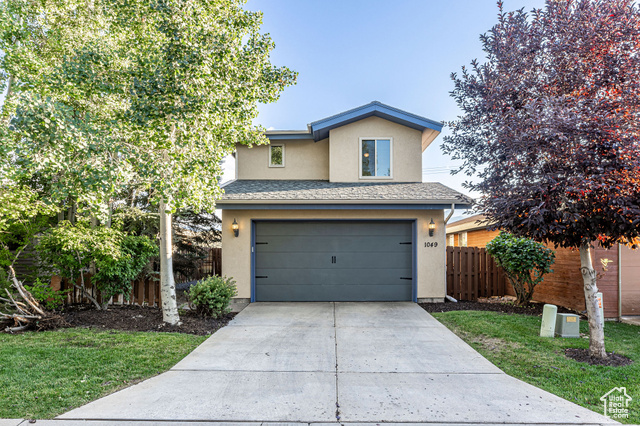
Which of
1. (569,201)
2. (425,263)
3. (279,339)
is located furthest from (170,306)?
(569,201)

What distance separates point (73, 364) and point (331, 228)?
597cm

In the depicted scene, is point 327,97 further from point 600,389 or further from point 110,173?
point 600,389

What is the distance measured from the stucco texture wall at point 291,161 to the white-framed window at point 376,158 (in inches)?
46.5

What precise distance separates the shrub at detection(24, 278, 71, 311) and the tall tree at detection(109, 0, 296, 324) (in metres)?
2.36

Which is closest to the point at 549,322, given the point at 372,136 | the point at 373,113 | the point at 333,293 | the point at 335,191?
the point at 333,293

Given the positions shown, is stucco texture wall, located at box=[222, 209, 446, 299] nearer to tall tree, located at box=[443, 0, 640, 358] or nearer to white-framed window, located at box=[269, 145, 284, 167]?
white-framed window, located at box=[269, 145, 284, 167]

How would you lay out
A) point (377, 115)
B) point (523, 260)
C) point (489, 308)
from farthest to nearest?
point (377, 115), point (489, 308), point (523, 260)

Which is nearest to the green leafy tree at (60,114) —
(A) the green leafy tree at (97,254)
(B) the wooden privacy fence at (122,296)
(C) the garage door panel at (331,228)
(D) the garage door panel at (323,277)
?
(A) the green leafy tree at (97,254)

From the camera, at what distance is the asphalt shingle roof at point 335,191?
325 inches

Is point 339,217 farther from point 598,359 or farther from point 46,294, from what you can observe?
point 46,294

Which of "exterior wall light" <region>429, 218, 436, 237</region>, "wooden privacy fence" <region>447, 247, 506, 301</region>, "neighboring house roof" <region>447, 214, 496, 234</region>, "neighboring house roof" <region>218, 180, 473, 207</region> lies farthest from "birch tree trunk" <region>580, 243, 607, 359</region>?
"neighboring house roof" <region>447, 214, 496, 234</region>

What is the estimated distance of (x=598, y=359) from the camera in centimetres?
454

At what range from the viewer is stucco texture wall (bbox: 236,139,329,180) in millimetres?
10281

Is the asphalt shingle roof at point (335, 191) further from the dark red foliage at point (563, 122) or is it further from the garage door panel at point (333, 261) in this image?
the dark red foliage at point (563, 122)
